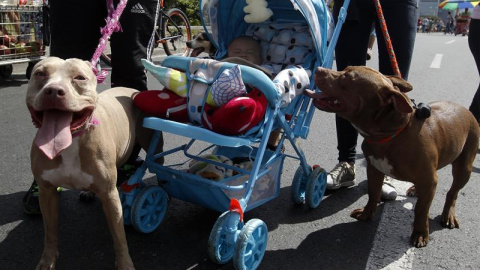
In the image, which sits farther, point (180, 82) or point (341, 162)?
point (341, 162)

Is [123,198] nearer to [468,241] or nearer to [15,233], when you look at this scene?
[15,233]

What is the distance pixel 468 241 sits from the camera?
3189mm

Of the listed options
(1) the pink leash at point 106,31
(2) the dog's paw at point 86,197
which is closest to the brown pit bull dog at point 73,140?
(1) the pink leash at point 106,31

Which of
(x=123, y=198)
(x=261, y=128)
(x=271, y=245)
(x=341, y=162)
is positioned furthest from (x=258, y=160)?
(x=341, y=162)

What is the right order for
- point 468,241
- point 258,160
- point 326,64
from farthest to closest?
point 326,64 < point 468,241 < point 258,160

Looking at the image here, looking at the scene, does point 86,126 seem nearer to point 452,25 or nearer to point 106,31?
point 106,31

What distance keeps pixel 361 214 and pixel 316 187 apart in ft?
1.23

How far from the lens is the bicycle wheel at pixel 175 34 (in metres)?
9.82

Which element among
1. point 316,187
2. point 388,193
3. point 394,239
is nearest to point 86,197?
point 316,187

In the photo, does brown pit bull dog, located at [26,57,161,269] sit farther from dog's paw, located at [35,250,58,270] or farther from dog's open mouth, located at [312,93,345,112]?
dog's open mouth, located at [312,93,345,112]

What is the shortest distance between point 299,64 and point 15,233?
2279 mm

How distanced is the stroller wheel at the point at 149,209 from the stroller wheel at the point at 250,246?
71 cm

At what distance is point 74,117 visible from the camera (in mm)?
2248

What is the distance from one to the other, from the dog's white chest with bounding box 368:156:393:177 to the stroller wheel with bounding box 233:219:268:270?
3.11 ft
